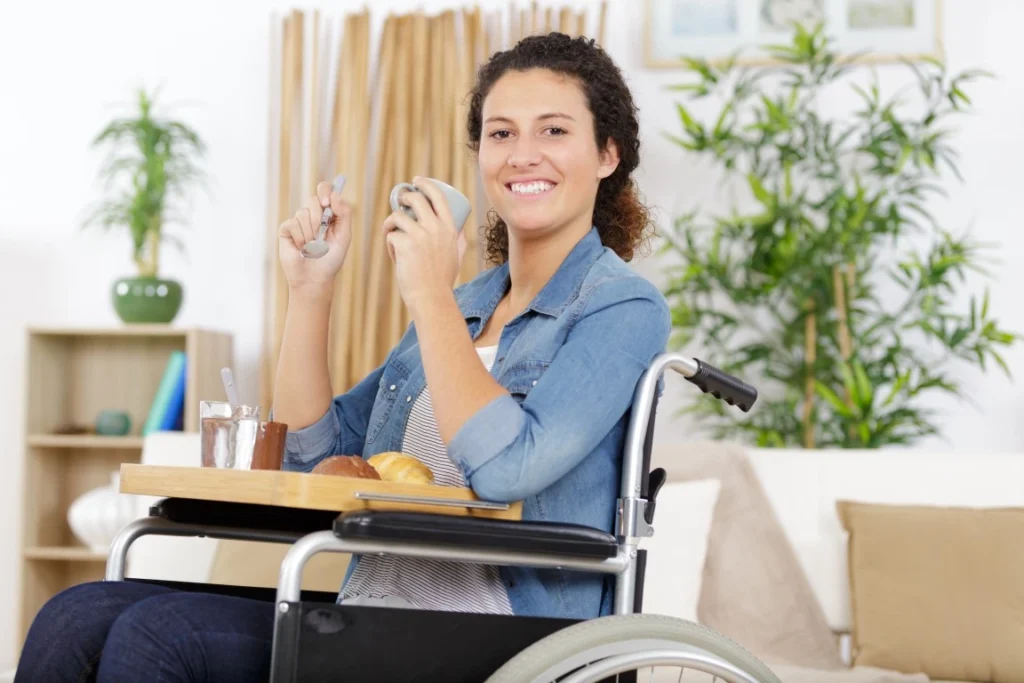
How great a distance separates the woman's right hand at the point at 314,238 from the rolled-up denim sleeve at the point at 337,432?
16 centimetres

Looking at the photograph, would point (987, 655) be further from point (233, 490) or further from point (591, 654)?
point (233, 490)

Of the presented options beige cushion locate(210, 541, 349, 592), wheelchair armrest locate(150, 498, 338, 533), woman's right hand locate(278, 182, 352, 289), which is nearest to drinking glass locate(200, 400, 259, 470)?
wheelchair armrest locate(150, 498, 338, 533)

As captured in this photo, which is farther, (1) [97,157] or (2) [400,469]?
(1) [97,157]

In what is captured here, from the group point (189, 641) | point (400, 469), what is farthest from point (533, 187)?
point (189, 641)

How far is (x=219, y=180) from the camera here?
12.8 ft

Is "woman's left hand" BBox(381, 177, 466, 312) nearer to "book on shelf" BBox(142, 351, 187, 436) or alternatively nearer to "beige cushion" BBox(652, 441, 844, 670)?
"beige cushion" BBox(652, 441, 844, 670)

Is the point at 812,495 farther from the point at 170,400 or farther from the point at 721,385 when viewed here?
the point at 170,400

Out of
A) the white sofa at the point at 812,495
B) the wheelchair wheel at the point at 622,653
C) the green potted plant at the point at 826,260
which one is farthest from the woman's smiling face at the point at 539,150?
the green potted plant at the point at 826,260

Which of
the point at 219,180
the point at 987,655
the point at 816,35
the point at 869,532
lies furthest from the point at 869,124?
the point at 219,180

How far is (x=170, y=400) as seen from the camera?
11.7 feet

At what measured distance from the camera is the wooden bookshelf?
3574 mm

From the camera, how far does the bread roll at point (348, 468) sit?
1.22 metres

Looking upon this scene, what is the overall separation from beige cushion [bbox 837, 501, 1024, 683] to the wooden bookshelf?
6.66 feet

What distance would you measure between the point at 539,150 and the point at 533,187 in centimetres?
5
